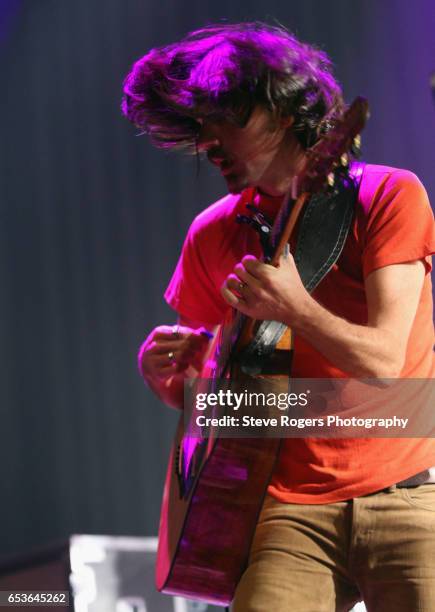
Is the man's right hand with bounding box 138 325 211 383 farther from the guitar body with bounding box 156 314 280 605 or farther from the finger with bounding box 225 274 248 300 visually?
the finger with bounding box 225 274 248 300

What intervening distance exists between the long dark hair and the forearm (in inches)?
17.9

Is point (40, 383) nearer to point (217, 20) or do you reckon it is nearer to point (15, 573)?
point (15, 573)

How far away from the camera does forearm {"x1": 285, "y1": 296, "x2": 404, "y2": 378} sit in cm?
144

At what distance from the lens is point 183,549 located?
5.71 feet

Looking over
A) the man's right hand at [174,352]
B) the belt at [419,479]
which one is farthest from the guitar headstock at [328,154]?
the man's right hand at [174,352]

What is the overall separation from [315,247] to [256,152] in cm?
27

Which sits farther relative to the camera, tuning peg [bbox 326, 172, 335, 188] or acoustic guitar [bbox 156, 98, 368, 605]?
acoustic guitar [bbox 156, 98, 368, 605]

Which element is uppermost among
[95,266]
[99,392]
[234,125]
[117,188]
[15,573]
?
[234,125]

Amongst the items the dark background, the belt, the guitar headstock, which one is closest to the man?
the belt

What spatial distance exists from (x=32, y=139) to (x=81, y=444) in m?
1.36

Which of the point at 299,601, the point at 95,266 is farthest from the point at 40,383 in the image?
the point at 299,601

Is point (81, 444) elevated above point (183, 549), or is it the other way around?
point (183, 549)

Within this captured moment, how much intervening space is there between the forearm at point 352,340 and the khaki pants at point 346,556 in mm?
274

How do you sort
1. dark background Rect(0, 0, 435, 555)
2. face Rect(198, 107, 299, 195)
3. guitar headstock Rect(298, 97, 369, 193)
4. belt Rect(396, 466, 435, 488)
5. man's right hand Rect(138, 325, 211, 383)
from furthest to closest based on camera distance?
dark background Rect(0, 0, 435, 555) → man's right hand Rect(138, 325, 211, 383) → face Rect(198, 107, 299, 195) → belt Rect(396, 466, 435, 488) → guitar headstock Rect(298, 97, 369, 193)
